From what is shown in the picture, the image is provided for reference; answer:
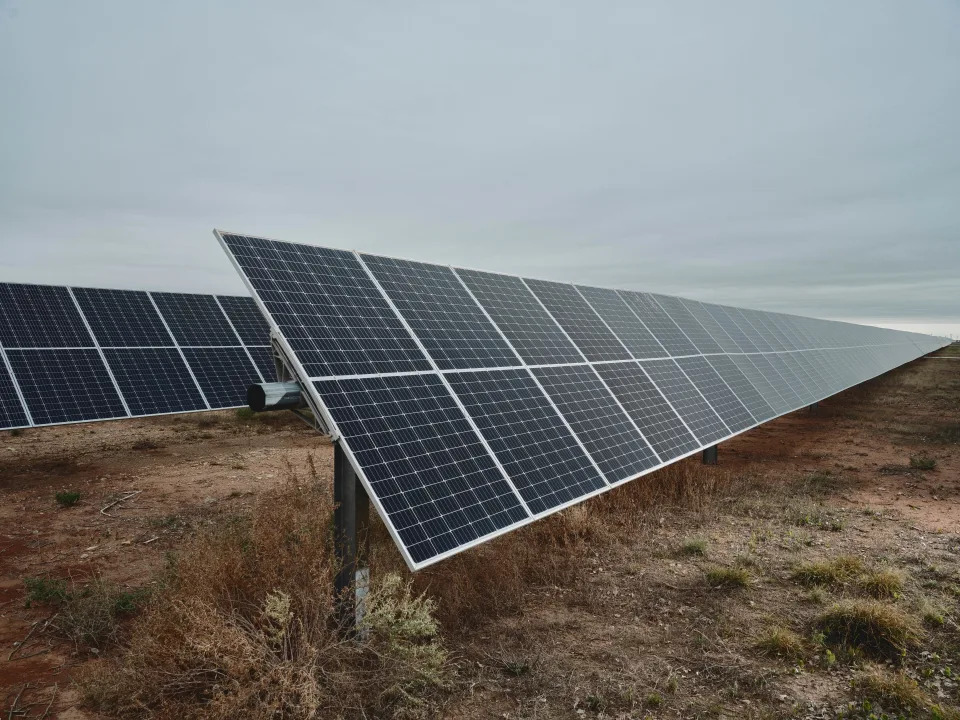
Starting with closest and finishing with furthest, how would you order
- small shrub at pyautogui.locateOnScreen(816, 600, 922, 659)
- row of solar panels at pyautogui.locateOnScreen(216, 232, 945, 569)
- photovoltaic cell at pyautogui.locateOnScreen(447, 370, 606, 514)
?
row of solar panels at pyautogui.locateOnScreen(216, 232, 945, 569) → small shrub at pyautogui.locateOnScreen(816, 600, 922, 659) → photovoltaic cell at pyautogui.locateOnScreen(447, 370, 606, 514)

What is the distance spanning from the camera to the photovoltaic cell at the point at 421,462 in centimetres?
604

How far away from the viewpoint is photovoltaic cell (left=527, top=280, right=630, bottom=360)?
1287cm

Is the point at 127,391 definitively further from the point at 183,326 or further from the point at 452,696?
the point at 452,696

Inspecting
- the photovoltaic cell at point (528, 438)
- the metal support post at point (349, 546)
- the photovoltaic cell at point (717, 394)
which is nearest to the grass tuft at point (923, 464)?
the photovoltaic cell at point (717, 394)

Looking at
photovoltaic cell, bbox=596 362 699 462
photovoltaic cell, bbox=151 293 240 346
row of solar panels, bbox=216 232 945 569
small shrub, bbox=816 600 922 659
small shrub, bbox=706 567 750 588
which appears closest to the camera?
row of solar panels, bbox=216 232 945 569

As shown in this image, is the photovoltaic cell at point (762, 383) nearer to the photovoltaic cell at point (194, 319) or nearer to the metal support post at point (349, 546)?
the metal support post at point (349, 546)

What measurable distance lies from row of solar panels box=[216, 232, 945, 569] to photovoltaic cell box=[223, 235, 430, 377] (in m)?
0.02

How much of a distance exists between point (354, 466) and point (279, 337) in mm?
1929

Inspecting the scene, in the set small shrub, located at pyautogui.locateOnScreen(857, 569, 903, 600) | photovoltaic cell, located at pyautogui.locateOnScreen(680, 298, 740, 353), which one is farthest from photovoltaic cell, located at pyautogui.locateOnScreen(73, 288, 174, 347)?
small shrub, located at pyautogui.locateOnScreen(857, 569, 903, 600)

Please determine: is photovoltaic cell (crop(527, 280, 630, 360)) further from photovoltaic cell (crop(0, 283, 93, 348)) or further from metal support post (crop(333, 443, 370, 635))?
photovoltaic cell (crop(0, 283, 93, 348))

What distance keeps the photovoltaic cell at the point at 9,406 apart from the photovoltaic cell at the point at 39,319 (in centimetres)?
170

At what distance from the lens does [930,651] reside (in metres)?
7.12

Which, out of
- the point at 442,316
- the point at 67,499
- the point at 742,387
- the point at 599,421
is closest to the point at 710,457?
the point at 742,387

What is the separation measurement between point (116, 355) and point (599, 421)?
15649 mm
